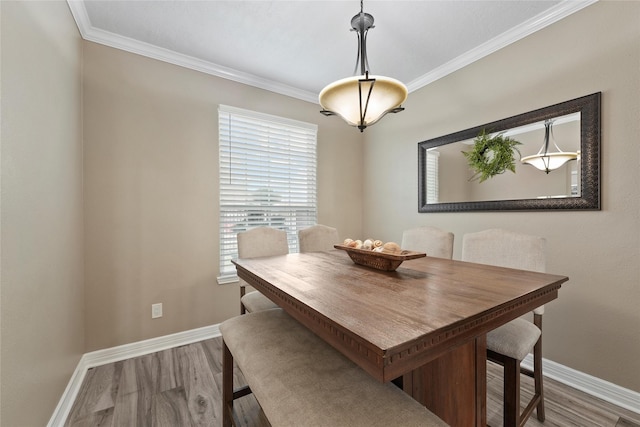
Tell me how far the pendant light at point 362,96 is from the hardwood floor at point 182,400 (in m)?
1.91

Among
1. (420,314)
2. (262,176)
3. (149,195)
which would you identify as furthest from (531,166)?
(149,195)

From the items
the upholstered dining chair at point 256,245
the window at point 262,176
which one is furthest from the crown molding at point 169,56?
the upholstered dining chair at point 256,245

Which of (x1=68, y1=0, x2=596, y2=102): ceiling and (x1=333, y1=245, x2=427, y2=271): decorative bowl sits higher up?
(x1=68, y1=0, x2=596, y2=102): ceiling

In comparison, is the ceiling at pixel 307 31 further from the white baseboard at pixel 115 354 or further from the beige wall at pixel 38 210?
the white baseboard at pixel 115 354

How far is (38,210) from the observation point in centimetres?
134

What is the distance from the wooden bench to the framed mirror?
196 cm

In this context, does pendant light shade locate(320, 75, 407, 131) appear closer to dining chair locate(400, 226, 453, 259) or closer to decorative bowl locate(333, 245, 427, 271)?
decorative bowl locate(333, 245, 427, 271)

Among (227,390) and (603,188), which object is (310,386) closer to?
(227,390)

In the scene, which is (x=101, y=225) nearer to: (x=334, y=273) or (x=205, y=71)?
(x=205, y=71)

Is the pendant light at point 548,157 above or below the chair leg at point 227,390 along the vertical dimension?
above

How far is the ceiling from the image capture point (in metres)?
1.91

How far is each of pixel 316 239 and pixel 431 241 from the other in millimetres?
1027

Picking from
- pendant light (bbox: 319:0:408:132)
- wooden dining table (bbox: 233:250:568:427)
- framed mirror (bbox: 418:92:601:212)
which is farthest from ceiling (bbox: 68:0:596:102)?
wooden dining table (bbox: 233:250:568:427)

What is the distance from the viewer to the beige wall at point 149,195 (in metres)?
2.13
